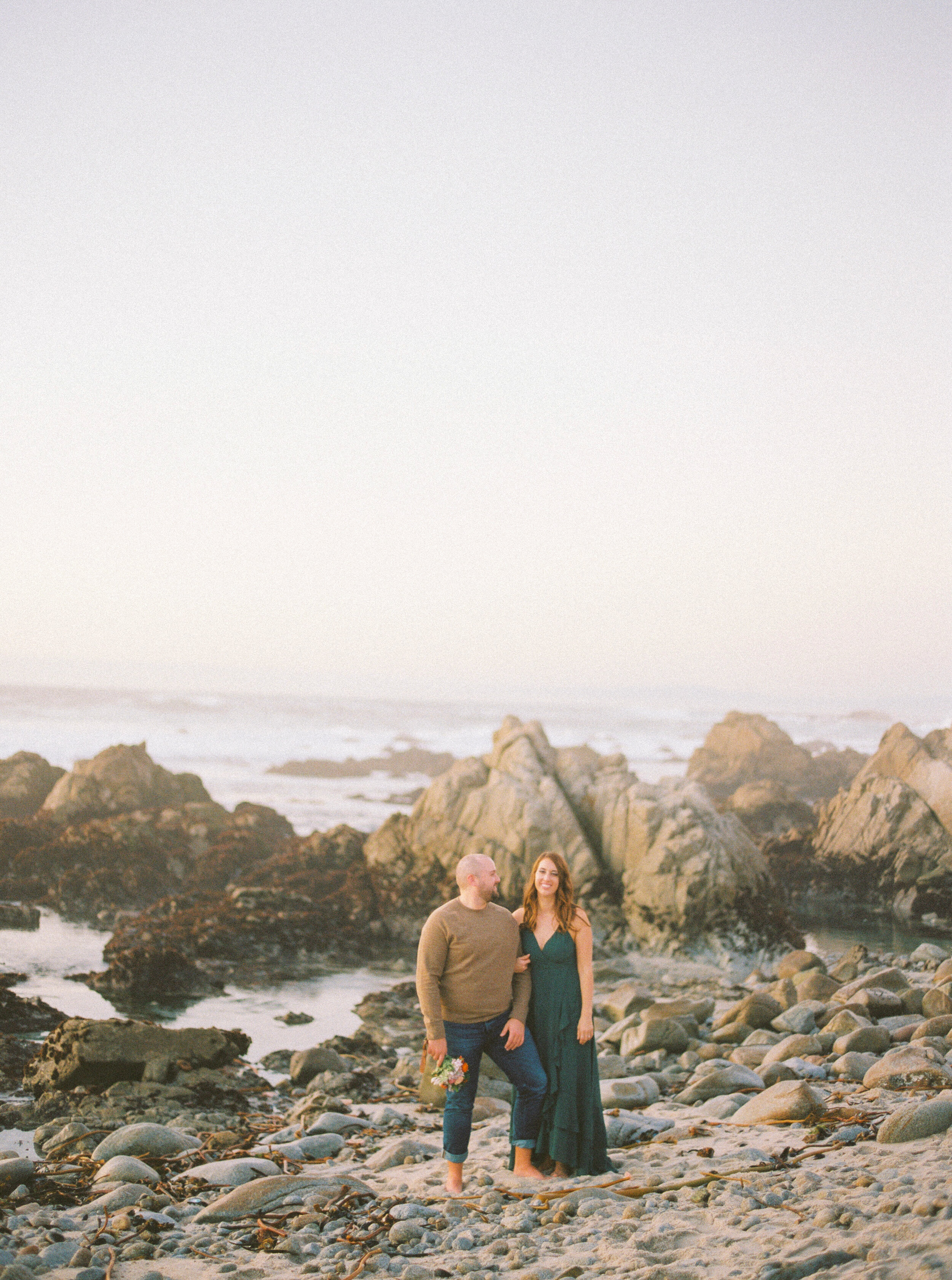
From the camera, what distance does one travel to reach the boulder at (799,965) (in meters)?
8.74

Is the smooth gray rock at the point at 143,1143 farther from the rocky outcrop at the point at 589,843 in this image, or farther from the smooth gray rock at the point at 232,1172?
the rocky outcrop at the point at 589,843

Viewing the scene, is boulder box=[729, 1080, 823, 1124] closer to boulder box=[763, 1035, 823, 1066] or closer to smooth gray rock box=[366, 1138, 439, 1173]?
boulder box=[763, 1035, 823, 1066]

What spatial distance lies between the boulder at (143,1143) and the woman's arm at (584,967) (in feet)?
7.05

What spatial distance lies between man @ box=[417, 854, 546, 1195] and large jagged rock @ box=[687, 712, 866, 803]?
9315 mm

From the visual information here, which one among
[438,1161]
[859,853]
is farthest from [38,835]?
[859,853]

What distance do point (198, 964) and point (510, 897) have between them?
3.42m

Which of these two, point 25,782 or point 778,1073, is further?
point 25,782

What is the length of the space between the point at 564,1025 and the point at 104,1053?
3117mm

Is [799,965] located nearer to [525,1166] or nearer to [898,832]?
[898,832]

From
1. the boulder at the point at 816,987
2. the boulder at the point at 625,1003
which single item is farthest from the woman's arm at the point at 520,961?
the boulder at the point at 816,987

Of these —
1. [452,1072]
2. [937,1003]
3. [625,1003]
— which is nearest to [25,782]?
[625,1003]

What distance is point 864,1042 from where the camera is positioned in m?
5.79

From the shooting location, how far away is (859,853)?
11.6 meters

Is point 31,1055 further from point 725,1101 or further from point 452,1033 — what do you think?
point 725,1101
